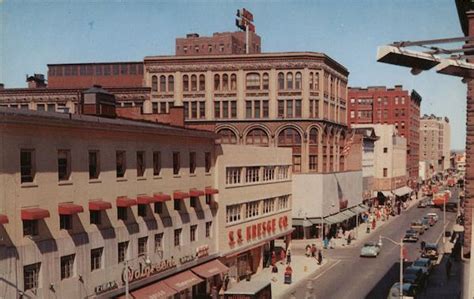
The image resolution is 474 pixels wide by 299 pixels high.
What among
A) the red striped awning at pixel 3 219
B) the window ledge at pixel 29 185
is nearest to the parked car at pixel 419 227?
the window ledge at pixel 29 185

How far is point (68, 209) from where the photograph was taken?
29.7 m

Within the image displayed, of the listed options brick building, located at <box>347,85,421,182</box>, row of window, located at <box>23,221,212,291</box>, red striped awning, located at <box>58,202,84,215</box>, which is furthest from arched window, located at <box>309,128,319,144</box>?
brick building, located at <box>347,85,421,182</box>

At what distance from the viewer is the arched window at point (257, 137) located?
257 feet

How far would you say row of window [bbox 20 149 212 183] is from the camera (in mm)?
28062

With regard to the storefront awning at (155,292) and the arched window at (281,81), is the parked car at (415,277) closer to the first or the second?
the storefront awning at (155,292)

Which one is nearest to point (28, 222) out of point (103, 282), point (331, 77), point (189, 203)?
point (103, 282)

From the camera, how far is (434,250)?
6062 cm

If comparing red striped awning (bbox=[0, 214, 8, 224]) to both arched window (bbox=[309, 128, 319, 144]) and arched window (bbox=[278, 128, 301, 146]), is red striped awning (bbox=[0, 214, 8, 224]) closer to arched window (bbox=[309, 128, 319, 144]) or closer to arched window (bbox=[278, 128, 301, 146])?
arched window (bbox=[278, 128, 301, 146])

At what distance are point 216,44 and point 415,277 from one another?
97512 millimetres

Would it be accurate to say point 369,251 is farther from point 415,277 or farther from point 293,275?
point 415,277

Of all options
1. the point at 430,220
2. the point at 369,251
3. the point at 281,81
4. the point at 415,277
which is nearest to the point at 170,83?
the point at 281,81

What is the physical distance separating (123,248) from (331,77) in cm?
5407

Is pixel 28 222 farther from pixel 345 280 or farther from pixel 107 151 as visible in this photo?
pixel 345 280

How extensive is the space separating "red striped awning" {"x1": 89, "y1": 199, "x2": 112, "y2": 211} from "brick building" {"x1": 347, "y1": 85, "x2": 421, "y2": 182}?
434 feet
